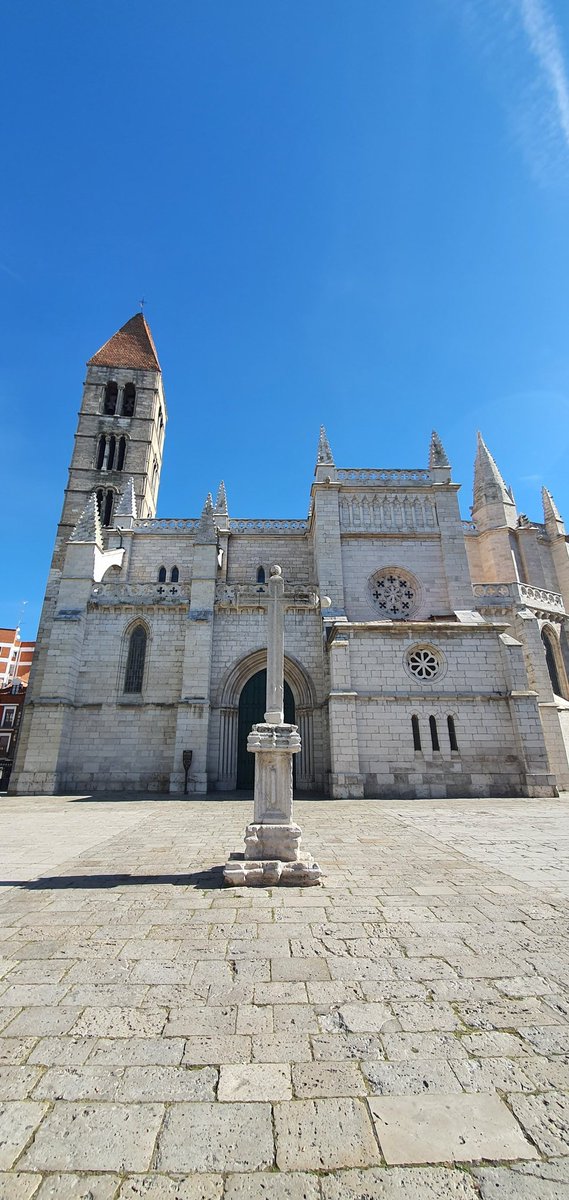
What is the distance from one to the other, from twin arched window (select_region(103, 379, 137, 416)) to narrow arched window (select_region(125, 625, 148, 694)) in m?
20.1

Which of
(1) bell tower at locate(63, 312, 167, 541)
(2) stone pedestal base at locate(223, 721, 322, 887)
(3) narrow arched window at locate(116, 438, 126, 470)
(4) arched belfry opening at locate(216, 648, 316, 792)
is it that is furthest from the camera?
(3) narrow arched window at locate(116, 438, 126, 470)

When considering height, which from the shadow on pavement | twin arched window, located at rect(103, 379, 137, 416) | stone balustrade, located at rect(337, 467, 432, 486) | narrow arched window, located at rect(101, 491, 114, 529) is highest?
twin arched window, located at rect(103, 379, 137, 416)

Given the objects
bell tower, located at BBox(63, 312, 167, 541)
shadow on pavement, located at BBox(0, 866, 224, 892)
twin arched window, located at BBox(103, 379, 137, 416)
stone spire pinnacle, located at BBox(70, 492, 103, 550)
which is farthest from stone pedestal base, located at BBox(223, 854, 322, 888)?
twin arched window, located at BBox(103, 379, 137, 416)

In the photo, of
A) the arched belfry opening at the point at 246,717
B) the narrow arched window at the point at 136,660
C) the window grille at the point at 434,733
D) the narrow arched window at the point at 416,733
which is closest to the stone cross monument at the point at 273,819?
the narrow arched window at the point at 416,733

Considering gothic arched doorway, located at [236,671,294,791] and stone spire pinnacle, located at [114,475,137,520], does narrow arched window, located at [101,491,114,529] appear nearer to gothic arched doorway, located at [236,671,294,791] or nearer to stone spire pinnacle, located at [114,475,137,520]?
stone spire pinnacle, located at [114,475,137,520]

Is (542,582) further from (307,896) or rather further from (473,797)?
(307,896)

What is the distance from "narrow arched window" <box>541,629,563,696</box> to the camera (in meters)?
20.3

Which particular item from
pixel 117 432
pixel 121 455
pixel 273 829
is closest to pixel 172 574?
pixel 121 455

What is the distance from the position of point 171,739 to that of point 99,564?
7.94m

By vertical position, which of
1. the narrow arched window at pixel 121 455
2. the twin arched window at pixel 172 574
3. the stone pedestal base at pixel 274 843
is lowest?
the stone pedestal base at pixel 274 843

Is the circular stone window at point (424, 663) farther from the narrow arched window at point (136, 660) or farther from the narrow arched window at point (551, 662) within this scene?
the narrow arched window at point (136, 660)

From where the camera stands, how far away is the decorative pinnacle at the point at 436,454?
20931mm

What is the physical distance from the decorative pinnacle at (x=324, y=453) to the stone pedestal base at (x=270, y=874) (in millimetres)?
17936

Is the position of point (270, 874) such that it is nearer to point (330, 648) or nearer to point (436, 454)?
point (330, 648)
